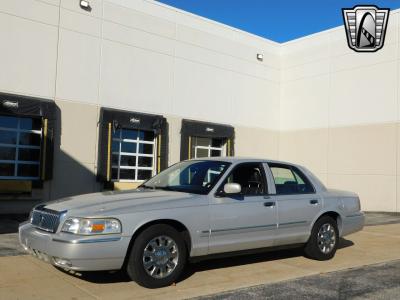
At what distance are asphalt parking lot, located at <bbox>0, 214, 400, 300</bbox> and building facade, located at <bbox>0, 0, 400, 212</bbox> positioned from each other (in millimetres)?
6867

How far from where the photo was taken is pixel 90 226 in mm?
5285

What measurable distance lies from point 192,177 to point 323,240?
252 centimetres

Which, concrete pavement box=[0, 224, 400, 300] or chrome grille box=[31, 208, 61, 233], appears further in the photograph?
chrome grille box=[31, 208, 61, 233]

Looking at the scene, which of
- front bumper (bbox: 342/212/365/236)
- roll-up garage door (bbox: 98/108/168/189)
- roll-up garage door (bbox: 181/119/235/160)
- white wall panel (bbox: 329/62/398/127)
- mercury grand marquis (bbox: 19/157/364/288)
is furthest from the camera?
roll-up garage door (bbox: 181/119/235/160)

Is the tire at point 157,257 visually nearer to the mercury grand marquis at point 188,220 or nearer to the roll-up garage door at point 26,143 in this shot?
the mercury grand marquis at point 188,220

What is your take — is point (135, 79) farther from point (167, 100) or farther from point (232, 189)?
point (232, 189)

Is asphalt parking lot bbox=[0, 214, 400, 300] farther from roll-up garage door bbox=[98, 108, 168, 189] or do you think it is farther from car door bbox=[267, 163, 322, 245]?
roll-up garage door bbox=[98, 108, 168, 189]

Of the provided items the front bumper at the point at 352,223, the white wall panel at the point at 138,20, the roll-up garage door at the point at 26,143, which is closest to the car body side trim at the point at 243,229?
the front bumper at the point at 352,223

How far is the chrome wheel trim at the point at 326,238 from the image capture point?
7.62m

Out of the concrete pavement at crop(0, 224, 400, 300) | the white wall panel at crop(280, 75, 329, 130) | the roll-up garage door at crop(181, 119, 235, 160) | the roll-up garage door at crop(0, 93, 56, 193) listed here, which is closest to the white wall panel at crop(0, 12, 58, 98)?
the roll-up garage door at crop(0, 93, 56, 193)

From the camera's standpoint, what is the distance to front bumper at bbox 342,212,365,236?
805 centimetres

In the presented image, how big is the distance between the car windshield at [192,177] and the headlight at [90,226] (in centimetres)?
134

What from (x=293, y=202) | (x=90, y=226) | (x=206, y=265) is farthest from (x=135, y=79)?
(x=90, y=226)

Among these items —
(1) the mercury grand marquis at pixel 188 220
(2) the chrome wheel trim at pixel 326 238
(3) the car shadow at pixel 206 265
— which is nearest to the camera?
(1) the mercury grand marquis at pixel 188 220
